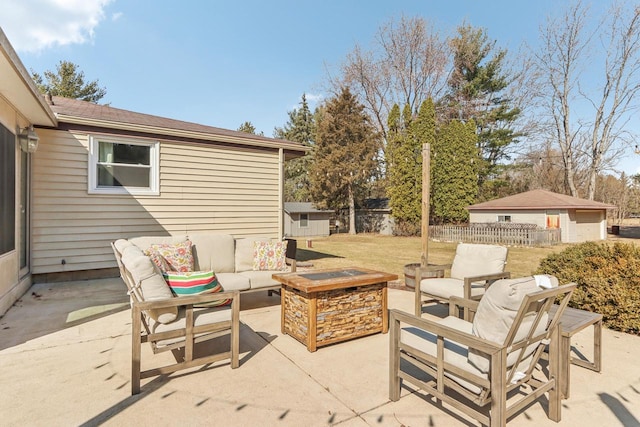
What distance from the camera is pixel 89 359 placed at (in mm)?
3121

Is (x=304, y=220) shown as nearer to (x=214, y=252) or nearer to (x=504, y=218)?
(x=504, y=218)

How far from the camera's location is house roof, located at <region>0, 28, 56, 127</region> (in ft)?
11.1

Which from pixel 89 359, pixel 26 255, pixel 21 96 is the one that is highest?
pixel 21 96

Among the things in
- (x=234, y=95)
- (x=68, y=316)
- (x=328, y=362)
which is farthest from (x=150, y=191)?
(x=234, y=95)

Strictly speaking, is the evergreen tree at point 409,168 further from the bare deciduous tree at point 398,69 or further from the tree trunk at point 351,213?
the bare deciduous tree at point 398,69

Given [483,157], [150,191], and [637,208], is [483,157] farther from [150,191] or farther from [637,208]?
[150,191]

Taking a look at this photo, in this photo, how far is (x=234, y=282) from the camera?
4.43 meters

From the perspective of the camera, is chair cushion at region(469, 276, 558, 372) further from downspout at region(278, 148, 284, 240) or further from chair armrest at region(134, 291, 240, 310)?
downspout at region(278, 148, 284, 240)

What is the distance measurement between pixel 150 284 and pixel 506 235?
55.0ft

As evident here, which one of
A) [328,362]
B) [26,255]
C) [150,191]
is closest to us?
[328,362]

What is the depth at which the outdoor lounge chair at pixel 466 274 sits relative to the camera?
4.09 meters

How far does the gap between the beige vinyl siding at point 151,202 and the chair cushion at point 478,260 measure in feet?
16.2

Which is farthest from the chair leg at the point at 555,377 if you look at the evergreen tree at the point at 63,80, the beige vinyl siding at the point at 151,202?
the evergreen tree at the point at 63,80

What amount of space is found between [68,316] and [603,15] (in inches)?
1148
